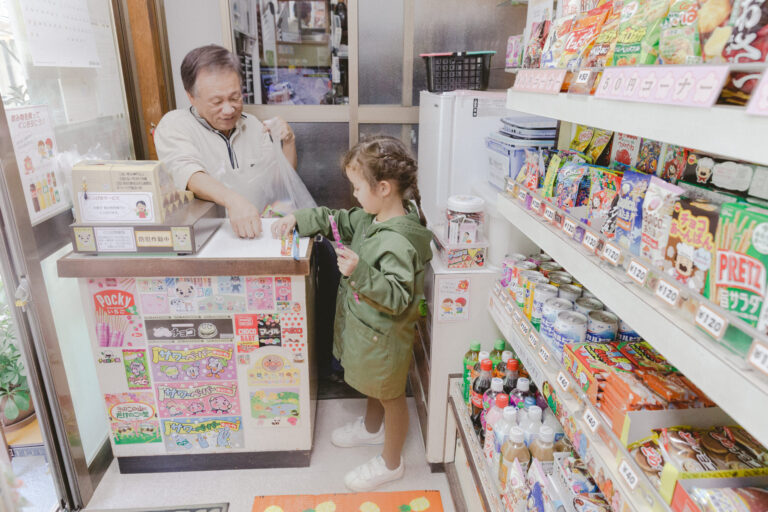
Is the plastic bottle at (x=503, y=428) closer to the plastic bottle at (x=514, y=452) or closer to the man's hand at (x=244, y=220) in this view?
the plastic bottle at (x=514, y=452)

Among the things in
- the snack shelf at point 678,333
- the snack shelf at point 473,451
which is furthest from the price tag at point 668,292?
the snack shelf at point 473,451

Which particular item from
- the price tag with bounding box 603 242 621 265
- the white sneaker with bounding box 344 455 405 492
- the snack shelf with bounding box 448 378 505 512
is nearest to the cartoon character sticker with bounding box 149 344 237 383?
the white sneaker with bounding box 344 455 405 492

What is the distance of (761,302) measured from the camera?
0.75m

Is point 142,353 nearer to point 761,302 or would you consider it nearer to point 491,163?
point 491,163

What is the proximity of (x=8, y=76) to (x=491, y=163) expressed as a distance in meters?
1.88

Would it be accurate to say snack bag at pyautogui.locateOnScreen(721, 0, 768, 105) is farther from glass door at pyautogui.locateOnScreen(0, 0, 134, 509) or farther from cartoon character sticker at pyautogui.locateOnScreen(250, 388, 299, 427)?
glass door at pyautogui.locateOnScreen(0, 0, 134, 509)

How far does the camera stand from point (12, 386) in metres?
2.40

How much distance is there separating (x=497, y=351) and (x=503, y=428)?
1.48 ft

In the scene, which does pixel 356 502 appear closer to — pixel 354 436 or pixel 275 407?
pixel 354 436

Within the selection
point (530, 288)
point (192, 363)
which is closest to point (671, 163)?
point (530, 288)

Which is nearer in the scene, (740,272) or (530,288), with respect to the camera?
(740,272)

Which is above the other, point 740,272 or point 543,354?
point 740,272

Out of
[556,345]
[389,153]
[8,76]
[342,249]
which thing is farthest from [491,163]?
[8,76]

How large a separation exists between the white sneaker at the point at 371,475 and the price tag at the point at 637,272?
1.59 meters
